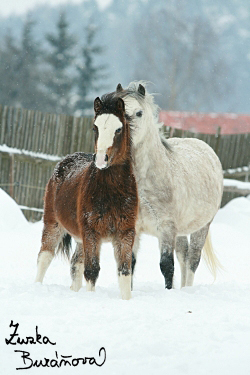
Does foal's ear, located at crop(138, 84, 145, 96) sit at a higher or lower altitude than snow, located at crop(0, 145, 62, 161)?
higher

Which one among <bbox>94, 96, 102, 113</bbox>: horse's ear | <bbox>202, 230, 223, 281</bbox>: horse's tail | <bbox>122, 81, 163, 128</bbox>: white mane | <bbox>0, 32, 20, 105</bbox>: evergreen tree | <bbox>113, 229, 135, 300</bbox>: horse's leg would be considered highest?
<bbox>0, 32, 20, 105</bbox>: evergreen tree

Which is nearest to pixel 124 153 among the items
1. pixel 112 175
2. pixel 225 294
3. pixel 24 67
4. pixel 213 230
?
pixel 112 175

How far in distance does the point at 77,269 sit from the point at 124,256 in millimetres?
1200

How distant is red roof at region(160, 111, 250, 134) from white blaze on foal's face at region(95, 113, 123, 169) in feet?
77.1

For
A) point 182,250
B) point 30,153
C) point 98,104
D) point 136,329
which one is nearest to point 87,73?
point 30,153

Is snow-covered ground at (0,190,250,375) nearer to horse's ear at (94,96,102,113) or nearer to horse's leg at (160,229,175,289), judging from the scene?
horse's leg at (160,229,175,289)

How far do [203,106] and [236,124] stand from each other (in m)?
2.62

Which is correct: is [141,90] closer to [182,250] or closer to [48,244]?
[48,244]

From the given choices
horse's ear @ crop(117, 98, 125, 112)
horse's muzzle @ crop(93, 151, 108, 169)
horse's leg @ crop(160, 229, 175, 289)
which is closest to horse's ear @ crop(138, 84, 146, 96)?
horse's ear @ crop(117, 98, 125, 112)

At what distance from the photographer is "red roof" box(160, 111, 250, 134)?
2930cm

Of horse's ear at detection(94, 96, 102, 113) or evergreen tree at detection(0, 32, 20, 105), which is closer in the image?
horse's ear at detection(94, 96, 102, 113)

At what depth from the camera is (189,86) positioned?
32.7 meters

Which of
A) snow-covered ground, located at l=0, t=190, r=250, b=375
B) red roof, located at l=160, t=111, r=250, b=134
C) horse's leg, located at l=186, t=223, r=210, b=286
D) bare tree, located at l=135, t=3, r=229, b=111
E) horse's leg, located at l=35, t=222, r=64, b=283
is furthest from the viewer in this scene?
bare tree, located at l=135, t=3, r=229, b=111

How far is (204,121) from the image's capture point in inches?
1227
